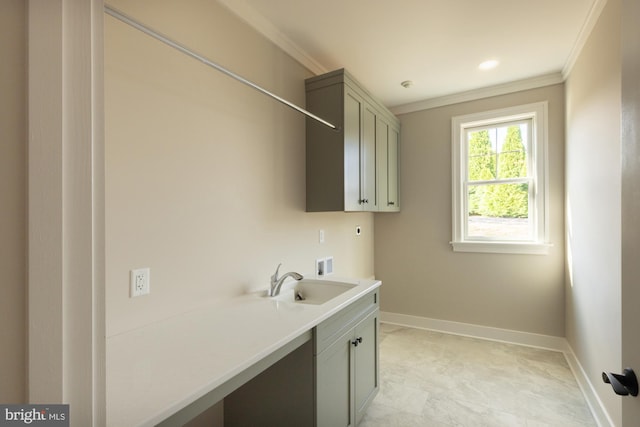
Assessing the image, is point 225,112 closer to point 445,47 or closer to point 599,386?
point 445,47

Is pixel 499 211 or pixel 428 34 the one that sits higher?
pixel 428 34

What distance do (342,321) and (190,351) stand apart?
817mm

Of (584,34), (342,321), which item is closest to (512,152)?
(584,34)

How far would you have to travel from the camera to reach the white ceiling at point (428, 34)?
184 centimetres

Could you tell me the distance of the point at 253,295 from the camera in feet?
5.93

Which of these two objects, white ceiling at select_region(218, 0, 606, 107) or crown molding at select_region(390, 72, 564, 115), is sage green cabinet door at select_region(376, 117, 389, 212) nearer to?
white ceiling at select_region(218, 0, 606, 107)

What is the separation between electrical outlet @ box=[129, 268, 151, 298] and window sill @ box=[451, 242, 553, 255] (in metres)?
3.00

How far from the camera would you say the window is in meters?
2.91

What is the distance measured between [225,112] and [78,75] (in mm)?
1376

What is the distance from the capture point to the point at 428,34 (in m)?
2.13

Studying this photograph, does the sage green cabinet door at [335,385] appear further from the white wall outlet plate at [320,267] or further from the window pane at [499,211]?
the window pane at [499,211]

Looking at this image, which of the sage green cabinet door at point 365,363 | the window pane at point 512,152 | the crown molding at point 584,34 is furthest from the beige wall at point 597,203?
the sage green cabinet door at point 365,363

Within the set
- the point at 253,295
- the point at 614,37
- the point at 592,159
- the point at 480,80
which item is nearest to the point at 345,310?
the point at 253,295

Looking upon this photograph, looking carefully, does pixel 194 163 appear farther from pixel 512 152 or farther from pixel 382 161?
pixel 512 152
